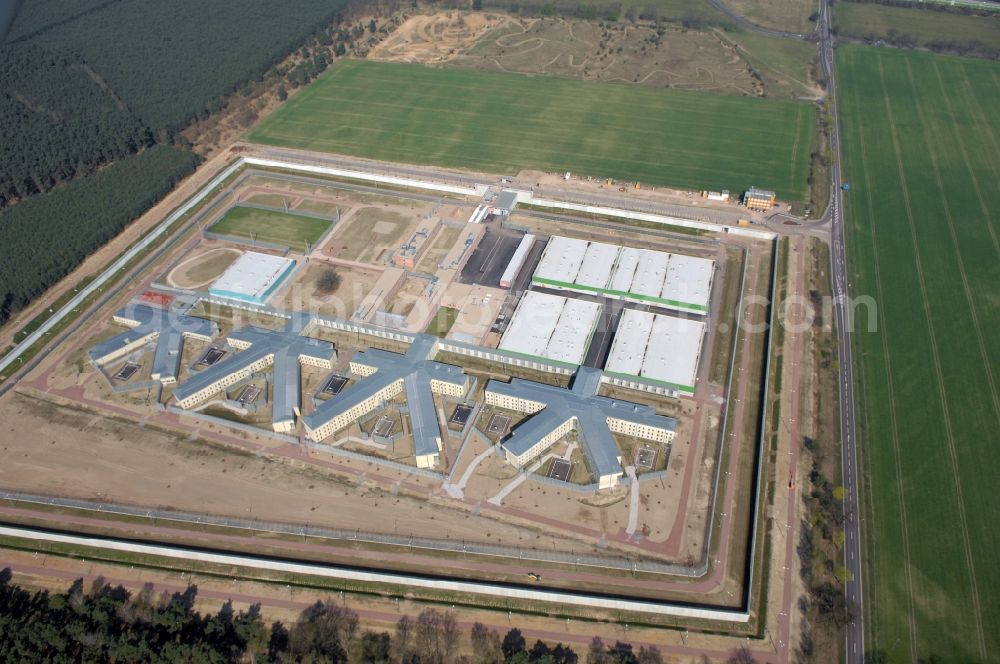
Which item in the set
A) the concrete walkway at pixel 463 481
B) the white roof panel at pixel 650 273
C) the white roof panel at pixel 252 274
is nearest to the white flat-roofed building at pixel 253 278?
the white roof panel at pixel 252 274

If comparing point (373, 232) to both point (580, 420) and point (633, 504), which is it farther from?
point (633, 504)

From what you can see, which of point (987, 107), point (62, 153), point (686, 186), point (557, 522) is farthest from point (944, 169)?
point (62, 153)

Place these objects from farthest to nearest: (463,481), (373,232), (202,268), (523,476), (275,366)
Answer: (373,232) → (202,268) → (275,366) → (523,476) → (463,481)

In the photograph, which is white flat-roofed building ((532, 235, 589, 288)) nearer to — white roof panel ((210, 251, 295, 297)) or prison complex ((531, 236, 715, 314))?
prison complex ((531, 236, 715, 314))

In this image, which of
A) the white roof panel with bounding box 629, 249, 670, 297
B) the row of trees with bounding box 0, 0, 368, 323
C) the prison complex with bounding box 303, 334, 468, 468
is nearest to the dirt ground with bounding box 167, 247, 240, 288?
the row of trees with bounding box 0, 0, 368, 323

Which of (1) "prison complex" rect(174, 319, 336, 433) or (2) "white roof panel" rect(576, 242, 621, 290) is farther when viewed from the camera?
(2) "white roof panel" rect(576, 242, 621, 290)

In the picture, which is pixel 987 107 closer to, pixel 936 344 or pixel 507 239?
pixel 936 344

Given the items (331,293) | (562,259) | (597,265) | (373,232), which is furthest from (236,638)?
(597,265)
